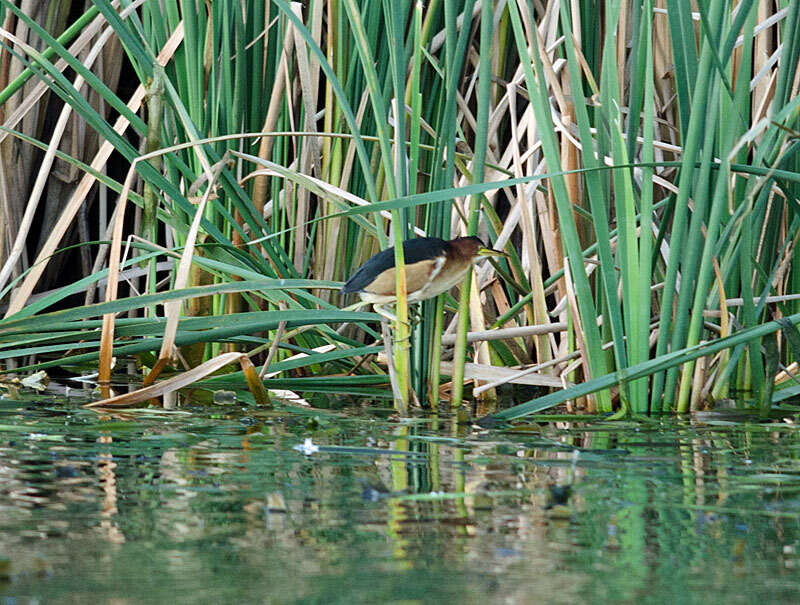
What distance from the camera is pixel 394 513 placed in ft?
5.74

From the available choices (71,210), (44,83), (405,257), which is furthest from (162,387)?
(44,83)

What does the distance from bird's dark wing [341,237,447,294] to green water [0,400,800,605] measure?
13.6 inches

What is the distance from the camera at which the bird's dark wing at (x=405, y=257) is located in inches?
105

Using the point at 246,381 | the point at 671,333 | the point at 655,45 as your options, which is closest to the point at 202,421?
the point at 246,381

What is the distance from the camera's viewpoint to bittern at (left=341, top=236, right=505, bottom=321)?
268 centimetres

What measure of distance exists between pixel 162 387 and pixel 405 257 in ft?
2.27

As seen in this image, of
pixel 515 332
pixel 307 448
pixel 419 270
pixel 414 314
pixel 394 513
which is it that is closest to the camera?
pixel 394 513

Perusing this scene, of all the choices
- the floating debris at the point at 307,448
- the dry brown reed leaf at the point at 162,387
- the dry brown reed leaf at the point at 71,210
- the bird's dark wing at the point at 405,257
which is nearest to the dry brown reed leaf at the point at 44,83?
the dry brown reed leaf at the point at 71,210

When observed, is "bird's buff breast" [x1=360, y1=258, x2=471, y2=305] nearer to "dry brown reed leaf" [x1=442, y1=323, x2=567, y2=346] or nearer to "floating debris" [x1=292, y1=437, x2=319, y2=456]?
"dry brown reed leaf" [x1=442, y1=323, x2=567, y2=346]

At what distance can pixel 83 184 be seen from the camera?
3762 mm

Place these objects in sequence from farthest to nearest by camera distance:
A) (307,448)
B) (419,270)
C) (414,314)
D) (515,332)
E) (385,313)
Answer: (515,332), (414,314), (385,313), (419,270), (307,448)

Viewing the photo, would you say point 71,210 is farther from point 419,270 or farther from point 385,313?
point 419,270

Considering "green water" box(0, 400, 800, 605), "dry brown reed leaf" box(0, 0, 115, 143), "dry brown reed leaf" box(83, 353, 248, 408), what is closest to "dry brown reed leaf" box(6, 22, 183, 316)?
"dry brown reed leaf" box(0, 0, 115, 143)

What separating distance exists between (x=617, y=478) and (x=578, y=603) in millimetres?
744
